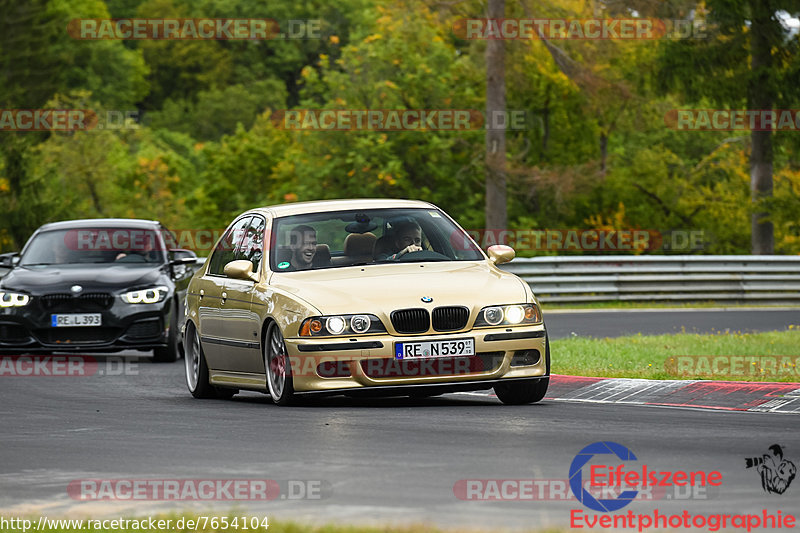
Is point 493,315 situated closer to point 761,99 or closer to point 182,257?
point 182,257

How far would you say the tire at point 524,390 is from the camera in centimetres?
1180

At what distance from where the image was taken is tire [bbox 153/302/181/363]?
18.3 m

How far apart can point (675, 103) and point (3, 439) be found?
48.2 m

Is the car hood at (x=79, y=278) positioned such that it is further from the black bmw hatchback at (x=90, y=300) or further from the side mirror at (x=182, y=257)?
the side mirror at (x=182, y=257)

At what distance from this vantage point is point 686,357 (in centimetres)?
1584

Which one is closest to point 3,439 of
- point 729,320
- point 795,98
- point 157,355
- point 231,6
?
point 157,355

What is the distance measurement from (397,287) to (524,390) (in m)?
1.30

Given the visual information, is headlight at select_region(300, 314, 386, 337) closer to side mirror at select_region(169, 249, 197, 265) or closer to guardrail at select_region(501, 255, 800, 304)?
side mirror at select_region(169, 249, 197, 265)

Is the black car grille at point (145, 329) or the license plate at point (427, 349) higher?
Result: the license plate at point (427, 349)

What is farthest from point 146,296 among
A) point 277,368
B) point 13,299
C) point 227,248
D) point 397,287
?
point 397,287

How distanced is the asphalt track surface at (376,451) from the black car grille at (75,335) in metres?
4.49

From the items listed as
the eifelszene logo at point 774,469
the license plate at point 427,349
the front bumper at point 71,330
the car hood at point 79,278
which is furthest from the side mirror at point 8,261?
the eifelszene logo at point 774,469

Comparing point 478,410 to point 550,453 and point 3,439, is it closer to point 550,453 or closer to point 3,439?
point 550,453

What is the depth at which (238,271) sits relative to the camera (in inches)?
486
